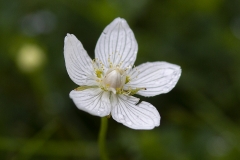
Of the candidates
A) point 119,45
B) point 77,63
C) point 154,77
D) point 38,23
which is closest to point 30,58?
point 38,23

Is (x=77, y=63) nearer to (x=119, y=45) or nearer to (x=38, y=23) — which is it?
(x=119, y=45)

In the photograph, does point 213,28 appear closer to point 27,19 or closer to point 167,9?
point 167,9

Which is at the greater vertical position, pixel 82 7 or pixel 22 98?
pixel 82 7

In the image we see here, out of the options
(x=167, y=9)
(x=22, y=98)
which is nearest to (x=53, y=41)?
(x=22, y=98)

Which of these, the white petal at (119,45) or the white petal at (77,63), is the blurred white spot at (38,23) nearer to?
the white petal at (119,45)

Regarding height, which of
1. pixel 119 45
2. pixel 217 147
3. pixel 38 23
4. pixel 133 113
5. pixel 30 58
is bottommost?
pixel 217 147

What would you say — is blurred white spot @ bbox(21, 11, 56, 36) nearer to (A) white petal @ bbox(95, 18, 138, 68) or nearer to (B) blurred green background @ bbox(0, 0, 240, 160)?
(B) blurred green background @ bbox(0, 0, 240, 160)
